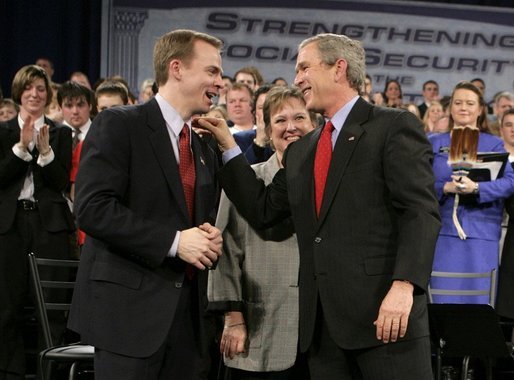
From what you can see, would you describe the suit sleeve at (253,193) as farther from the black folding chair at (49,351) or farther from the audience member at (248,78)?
the audience member at (248,78)

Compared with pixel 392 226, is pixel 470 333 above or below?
below

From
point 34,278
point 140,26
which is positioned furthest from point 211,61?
point 140,26

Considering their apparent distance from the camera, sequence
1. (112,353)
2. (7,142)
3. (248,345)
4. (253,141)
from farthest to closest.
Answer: (7,142)
(253,141)
(248,345)
(112,353)

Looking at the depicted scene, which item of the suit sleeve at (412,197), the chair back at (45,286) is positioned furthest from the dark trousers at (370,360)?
the chair back at (45,286)

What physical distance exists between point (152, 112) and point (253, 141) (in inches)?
79.5

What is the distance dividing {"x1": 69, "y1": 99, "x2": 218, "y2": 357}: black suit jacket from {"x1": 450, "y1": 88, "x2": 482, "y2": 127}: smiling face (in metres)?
3.27

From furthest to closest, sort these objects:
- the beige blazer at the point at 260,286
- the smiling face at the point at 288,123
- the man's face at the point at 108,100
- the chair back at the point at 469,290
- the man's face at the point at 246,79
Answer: the man's face at the point at 246,79 < the man's face at the point at 108,100 < the chair back at the point at 469,290 < the smiling face at the point at 288,123 < the beige blazer at the point at 260,286

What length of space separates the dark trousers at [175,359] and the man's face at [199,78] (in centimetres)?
62

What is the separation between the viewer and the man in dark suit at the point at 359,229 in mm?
2930

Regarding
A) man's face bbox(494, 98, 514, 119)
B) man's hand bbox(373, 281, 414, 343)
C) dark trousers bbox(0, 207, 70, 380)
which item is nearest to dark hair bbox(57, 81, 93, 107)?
dark trousers bbox(0, 207, 70, 380)

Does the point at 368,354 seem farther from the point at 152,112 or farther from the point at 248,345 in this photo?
the point at 152,112

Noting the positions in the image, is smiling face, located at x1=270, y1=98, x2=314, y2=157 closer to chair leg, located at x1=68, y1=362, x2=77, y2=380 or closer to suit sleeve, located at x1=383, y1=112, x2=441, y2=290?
suit sleeve, located at x1=383, y1=112, x2=441, y2=290

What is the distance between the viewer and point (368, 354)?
9.91 feet

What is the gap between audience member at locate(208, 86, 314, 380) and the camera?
3.56m
